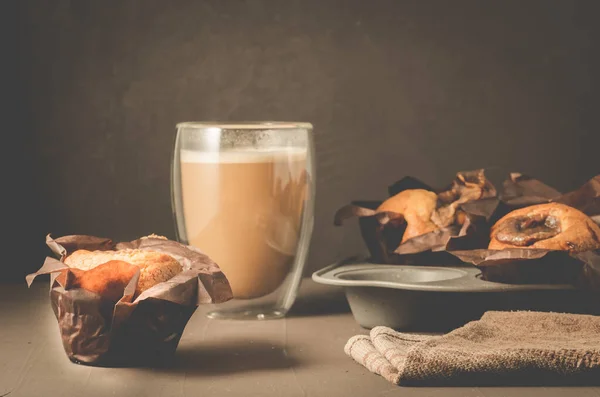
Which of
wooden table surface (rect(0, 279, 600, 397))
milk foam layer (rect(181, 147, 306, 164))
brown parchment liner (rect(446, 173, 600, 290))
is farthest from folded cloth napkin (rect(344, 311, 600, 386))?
milk foam layer (rect(181, 147, 306, 164))

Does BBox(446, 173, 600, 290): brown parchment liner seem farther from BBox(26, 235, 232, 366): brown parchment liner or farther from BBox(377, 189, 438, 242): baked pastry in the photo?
BBox(26, 235, 232, 366): brown parchment liner

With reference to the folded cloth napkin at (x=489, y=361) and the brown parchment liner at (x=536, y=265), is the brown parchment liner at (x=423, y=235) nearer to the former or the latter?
the brown parchment liner at (x=536, y=265)

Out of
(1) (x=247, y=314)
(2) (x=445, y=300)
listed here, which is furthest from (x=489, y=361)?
(1) (x=247, y=314)

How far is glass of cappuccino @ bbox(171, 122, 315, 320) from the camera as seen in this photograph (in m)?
1.23

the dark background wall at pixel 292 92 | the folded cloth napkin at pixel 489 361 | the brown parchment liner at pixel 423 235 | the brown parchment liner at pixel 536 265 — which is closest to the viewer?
the folded cloth napkin at pixel 489 361

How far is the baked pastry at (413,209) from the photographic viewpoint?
1272 millimetres

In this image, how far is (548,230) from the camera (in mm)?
1147

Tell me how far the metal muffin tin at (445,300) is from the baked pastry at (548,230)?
0.06m

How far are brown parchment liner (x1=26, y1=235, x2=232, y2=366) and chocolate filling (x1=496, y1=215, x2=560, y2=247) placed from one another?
38 centimetres

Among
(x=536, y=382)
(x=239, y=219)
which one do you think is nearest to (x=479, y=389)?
(x=536, y=382)

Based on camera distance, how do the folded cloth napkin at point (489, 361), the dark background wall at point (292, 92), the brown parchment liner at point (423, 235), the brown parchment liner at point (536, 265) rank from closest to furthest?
the folded cloth napkin at point (489, 361)
the brown parchment liner at point (536, 265)
the brown parchment liner at point (423, 235)
the dark background wall at point (292, 92)

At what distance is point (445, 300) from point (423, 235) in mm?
173

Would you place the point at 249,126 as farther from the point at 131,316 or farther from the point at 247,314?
the point at 131,316

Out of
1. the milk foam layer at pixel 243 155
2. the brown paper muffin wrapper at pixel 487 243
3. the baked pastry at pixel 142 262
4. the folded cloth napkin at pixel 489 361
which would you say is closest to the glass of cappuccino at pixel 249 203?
the milk foam layer at pixel 243 155
